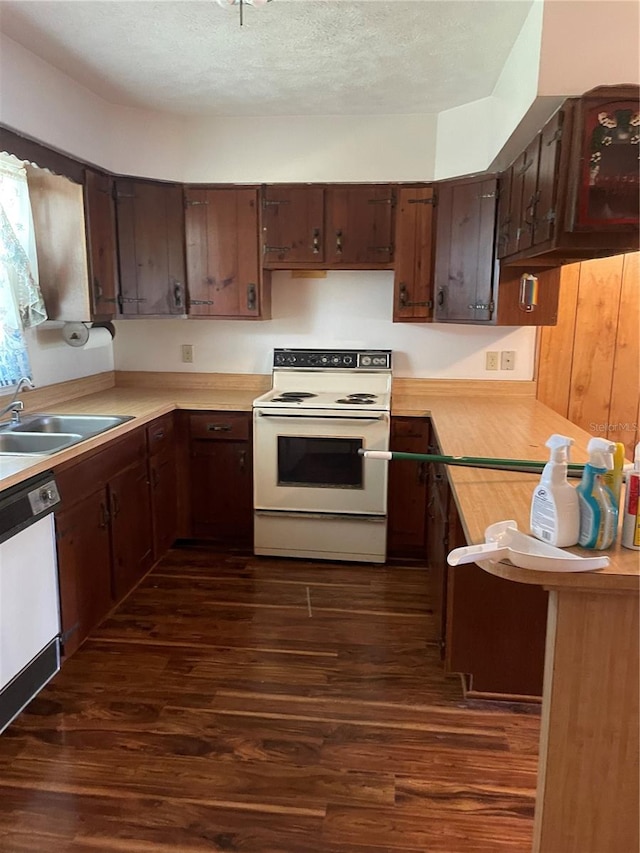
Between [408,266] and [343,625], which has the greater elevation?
[408,266]

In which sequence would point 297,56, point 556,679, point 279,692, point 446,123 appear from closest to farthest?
point 556,679 → point 279,692 → point 297,56 → point 446,123

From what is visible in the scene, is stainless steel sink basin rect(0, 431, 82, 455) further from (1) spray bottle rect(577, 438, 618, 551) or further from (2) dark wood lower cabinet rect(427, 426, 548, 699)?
(1) spray bottle rect(577, 438, 618, 551)

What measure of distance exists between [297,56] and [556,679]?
257cm

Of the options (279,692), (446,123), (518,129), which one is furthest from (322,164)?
(279,692)

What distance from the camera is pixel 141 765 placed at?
200cm

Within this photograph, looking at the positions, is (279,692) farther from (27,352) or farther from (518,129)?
(518,129)

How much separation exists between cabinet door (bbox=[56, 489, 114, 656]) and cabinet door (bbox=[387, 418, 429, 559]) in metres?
1.52

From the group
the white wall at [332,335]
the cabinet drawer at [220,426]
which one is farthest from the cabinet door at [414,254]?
the cabinet drawer at [220,426]

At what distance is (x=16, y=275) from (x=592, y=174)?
2.45m

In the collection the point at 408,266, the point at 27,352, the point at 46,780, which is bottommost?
the point at 46,780

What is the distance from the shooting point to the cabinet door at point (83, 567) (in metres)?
2.44

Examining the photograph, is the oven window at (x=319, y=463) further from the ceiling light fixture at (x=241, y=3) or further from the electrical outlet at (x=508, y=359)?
the ceiling light fixture at (x=241, y=3)

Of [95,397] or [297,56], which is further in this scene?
[95,397]

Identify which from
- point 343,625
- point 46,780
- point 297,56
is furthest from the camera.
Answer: point 343,625
